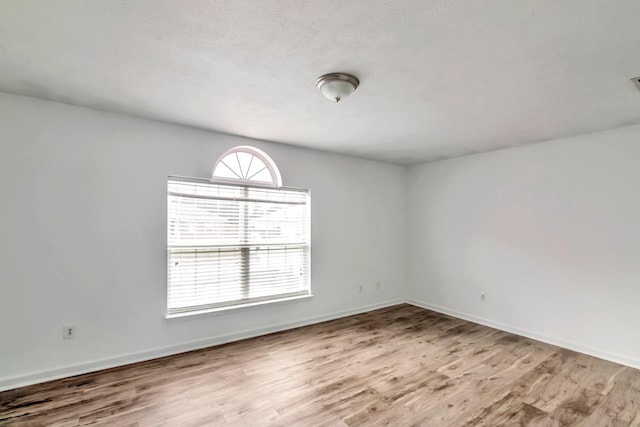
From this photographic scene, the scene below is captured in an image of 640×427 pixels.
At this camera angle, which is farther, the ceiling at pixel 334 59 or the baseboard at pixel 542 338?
the baseboard at pixel 542 338

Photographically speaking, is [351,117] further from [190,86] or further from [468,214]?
[468,214]

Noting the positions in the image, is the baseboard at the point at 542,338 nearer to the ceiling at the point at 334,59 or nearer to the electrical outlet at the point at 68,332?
the ceiling at the point at 334,59

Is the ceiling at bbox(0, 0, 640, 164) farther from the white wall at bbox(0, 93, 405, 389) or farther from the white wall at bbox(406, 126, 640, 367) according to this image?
→ the white wall at bbox(406, 126, 640, 367)

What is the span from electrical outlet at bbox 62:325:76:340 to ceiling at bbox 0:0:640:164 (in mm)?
2045

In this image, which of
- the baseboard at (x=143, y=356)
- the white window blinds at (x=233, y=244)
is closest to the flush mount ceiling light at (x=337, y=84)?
the white window blinds at (x=233, y=244)

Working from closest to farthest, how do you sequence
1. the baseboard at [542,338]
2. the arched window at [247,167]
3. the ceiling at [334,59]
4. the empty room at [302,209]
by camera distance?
the ceiling at [334,59] → the empty room at [302,209] → the baseboard at [542,338] → the arched window at [247,167]

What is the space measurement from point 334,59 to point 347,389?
2601 millimetres

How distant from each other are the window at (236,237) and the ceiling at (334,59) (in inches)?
31.1

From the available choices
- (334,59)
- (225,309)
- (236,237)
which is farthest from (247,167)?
(334,59)

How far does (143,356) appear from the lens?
2953mm

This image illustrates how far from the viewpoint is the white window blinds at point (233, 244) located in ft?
10.7

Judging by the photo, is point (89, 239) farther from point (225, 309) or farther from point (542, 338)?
point (542, 338)

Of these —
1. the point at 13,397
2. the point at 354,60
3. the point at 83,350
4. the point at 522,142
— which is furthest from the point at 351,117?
the point at 13,397

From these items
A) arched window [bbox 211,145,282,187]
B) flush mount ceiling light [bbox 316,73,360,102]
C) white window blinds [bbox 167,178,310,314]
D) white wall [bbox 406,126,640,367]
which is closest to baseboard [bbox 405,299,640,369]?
white wall [bbox 406,126,640,367]
